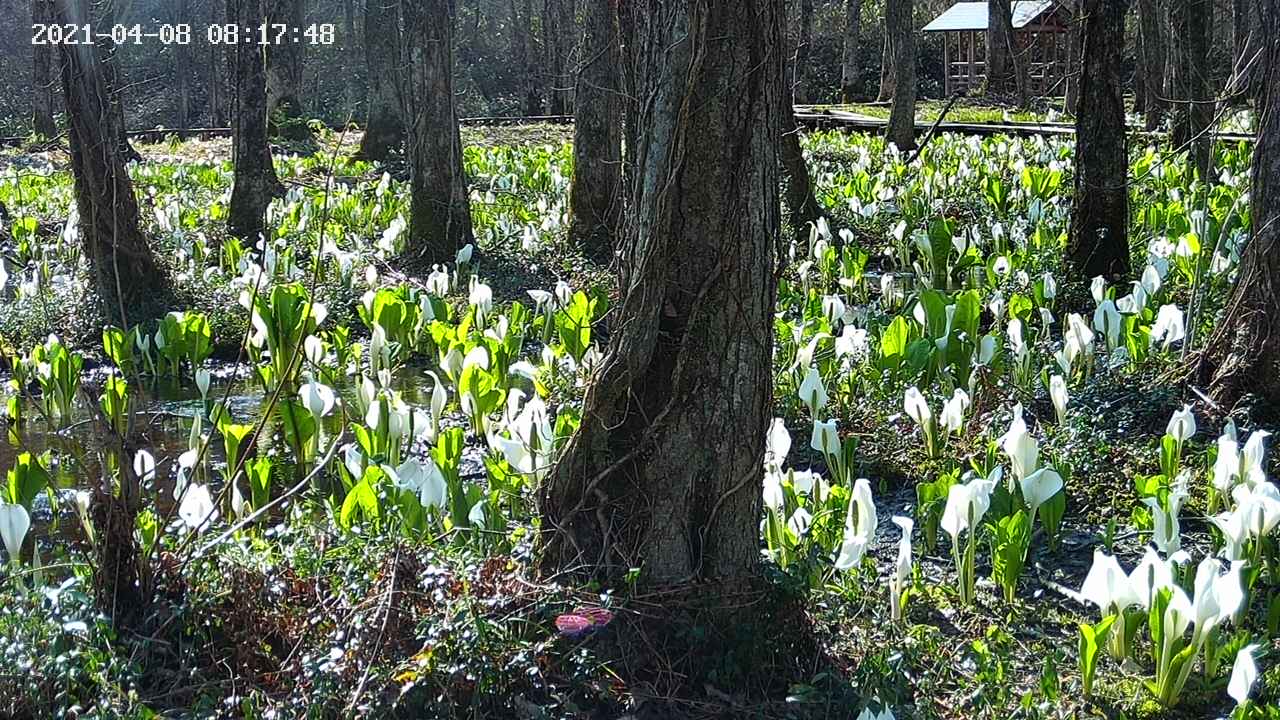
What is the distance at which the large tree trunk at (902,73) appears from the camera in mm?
16750

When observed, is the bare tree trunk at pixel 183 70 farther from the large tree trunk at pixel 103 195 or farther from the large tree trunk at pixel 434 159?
the large tree trunk at pixel 103 195

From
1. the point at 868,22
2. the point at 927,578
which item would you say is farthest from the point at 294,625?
the point at 868,22

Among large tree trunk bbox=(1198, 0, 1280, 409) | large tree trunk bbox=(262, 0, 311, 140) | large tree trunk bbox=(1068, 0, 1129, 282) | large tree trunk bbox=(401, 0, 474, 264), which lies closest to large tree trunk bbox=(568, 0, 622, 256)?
large tree trunk bbox=(401, 0, 474, 264)

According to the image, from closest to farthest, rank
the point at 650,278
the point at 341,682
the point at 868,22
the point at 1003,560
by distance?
the point at 341,682 → the point at 650,278 → the point at 1003,560 → the point at 868,22

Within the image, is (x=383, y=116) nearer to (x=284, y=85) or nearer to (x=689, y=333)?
(x=284, y=85)

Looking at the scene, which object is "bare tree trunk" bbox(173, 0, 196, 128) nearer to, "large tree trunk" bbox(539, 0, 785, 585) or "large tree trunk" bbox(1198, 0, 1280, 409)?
"large tree trunk" bbox(1198, 0, 1280, 409)

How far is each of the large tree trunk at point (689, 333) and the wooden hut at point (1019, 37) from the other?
83.6 ft

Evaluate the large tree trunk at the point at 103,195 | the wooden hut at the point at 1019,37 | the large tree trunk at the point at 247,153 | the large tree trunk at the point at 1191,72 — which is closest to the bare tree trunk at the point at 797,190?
the large tree trunk at the point at 1191,72

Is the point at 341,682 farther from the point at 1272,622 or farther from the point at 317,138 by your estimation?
the point at 317,138

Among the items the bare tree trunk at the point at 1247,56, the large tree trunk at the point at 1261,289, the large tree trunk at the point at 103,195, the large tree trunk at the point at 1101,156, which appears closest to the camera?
the large tree trunk at the point at 1261,289

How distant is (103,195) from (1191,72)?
335 inches

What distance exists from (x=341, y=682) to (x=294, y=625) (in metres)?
0.33

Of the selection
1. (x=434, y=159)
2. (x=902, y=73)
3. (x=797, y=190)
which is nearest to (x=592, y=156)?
(x=434, y=159)

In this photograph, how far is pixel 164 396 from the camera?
6879mm
